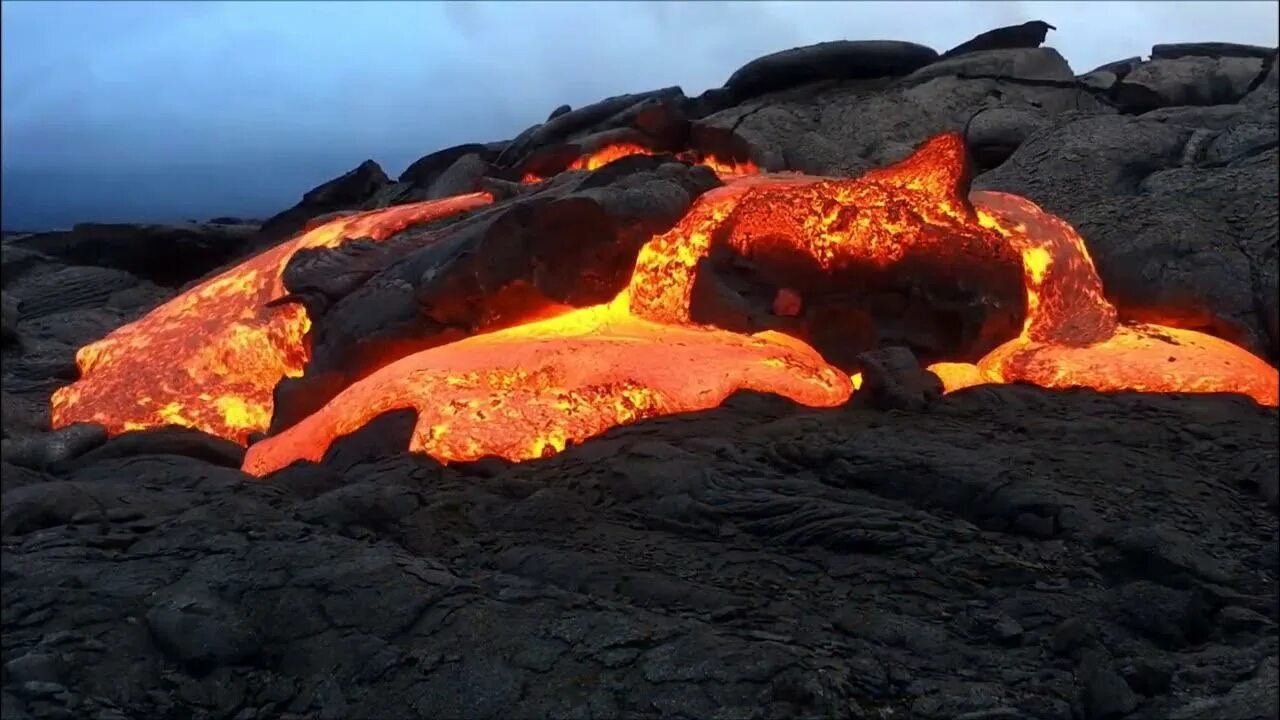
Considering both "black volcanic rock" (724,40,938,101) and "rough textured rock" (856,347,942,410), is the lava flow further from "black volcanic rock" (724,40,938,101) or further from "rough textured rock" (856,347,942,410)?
"black volcanic rock" (724,40,938,101)

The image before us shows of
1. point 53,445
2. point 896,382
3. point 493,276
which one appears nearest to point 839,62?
point 493,276

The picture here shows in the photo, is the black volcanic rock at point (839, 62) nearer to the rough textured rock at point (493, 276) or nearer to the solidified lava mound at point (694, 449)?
the solidified lava mound at point (694, 449)

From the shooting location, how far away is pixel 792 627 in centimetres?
505

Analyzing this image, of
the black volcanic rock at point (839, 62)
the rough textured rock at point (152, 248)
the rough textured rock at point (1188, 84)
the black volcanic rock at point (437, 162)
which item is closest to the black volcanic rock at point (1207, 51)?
the rough textured rock at point (1188, 84)

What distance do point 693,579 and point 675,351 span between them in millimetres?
2707

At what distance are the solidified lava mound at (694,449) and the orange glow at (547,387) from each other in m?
0.03

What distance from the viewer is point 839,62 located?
14.6 meters

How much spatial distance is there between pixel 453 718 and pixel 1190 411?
4.82 m

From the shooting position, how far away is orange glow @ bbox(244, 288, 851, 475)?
7301 millimetres

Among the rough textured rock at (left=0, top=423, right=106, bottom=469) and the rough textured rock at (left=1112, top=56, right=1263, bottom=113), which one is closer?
the rough textured rock at (left=0, top=423, right=106, bottom=469)

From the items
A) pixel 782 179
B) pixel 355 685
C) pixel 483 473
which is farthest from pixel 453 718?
pixel 782 179

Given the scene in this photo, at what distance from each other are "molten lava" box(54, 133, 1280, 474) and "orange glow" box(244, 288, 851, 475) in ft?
0.04

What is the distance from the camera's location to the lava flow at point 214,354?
31.0 ft

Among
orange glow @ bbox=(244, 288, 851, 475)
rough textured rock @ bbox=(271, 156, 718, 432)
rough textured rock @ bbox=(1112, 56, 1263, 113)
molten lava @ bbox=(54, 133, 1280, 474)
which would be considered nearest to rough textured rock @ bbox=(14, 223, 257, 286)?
molten lava @ bbox=(54, 133, 1280, 474)
